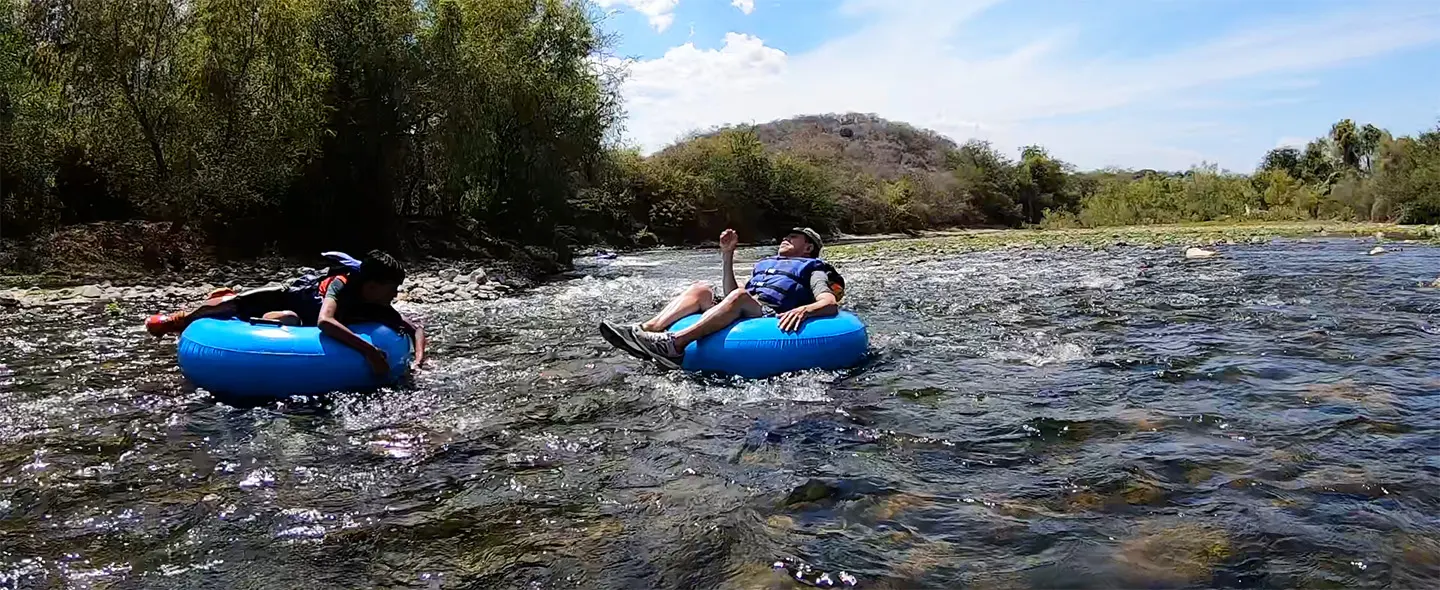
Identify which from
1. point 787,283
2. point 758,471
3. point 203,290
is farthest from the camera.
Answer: point 203,290

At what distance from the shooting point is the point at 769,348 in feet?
21.3

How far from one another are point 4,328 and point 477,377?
6.29 metres

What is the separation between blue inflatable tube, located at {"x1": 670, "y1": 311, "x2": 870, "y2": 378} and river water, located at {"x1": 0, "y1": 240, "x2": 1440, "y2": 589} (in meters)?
A: 0.17

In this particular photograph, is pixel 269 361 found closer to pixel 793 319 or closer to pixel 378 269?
pixel 378 269

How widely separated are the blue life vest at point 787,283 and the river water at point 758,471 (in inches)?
30.6

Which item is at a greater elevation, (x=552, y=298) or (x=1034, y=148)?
(x=1034, y=148)

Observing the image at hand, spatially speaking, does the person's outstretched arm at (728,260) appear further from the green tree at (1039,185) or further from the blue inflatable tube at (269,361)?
the green tree at (1039,185)

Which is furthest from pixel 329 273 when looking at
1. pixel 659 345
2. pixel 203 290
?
pixel 203 290

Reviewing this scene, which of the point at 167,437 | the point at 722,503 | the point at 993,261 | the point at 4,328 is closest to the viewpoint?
the point at 722,503

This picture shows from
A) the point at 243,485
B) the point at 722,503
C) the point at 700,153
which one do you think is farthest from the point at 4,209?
the point at 700,153

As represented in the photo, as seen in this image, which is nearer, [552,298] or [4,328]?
[4,328]

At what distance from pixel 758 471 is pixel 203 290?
12.4 m

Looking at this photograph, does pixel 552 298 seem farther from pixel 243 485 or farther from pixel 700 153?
pixel 700 153

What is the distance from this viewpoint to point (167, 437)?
503cm
